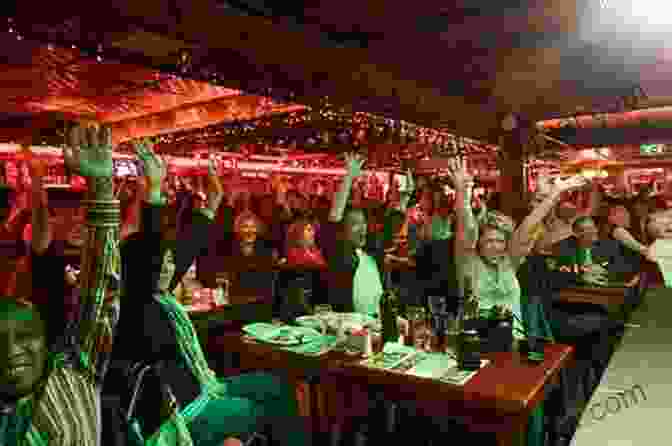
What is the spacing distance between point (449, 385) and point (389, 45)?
2.09 m

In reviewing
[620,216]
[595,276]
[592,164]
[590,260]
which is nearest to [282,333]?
[595,276]

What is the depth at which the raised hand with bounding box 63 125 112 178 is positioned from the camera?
127 centimetres

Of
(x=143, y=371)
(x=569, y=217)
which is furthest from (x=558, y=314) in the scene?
(x=143, y=371)

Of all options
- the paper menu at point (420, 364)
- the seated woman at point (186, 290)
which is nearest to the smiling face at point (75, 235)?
the seated woman at point (186, 290)

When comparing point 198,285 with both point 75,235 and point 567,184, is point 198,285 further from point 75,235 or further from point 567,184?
point 567,184

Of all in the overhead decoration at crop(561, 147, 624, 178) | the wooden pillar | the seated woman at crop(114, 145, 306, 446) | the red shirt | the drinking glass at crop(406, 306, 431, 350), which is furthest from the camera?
the overhead decoration at crop(561, 147, 624, 178)

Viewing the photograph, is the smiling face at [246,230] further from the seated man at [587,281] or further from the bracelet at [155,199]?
the seated man at [587,281]

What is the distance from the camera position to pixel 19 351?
109 centimetres

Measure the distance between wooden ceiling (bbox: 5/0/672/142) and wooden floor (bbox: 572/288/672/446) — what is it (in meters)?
1.63

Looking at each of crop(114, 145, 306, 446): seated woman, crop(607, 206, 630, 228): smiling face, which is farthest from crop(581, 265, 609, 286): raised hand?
crop(114, 145, 306, 446): seated woman

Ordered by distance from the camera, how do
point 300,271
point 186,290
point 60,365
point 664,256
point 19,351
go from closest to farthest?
point 19,351, point 60,365, point 664,256, point 186,290, point 300,271

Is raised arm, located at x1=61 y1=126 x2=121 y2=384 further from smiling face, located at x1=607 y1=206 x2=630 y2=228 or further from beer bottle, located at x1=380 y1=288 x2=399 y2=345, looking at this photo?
smiling face, located at x1=607 y1=206 x2=630 y2=228

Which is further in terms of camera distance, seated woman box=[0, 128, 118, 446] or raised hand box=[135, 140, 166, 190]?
raised hand box=[135, 140, 166, 190]

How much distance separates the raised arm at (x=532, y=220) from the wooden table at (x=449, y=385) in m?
0.61
